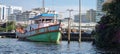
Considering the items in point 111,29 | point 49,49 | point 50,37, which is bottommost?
point 50,37

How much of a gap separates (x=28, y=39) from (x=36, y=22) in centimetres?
613

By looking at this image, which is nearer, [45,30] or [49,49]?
[49,49]

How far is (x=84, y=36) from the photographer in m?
112

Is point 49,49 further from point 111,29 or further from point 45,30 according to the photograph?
point 45,30

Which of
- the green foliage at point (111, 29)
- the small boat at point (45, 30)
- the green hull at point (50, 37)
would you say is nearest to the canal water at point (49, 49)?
the green foliage at point (111, 29)

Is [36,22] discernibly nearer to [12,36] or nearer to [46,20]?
[46,20]

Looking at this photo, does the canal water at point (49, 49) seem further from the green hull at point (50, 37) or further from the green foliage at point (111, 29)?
the green hull at point (50, 37)

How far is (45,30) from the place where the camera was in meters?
83.1

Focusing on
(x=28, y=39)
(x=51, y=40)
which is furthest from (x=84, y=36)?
(x=51, y=40)

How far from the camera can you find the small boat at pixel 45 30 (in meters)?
81.9

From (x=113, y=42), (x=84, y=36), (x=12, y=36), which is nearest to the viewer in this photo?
(x=113, y=42)

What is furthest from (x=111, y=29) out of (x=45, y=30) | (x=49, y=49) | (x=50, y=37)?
(x=45, y=30)

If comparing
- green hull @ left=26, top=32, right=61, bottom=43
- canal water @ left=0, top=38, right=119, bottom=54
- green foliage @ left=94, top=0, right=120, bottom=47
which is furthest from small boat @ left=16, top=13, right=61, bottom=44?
canal water @ left=0, top=38, right=119, bottom=54

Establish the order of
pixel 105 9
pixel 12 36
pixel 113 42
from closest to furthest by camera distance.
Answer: pixel 113 42 < pixel 105 9 < pixel 12 36
